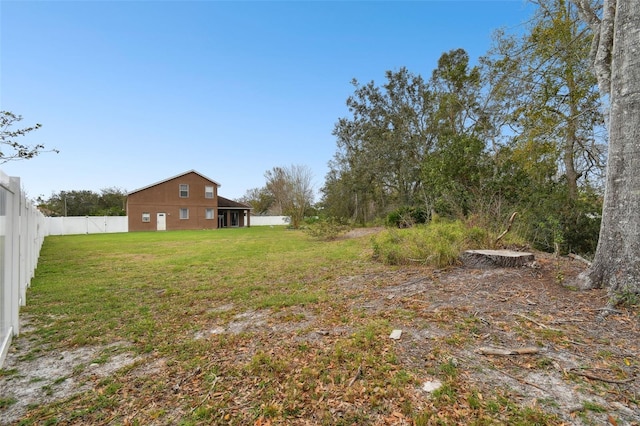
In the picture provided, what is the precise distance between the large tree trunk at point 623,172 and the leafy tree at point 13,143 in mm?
10652

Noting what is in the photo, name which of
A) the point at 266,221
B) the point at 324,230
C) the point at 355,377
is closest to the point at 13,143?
the point at 355,377

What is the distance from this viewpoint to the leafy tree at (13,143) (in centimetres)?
675

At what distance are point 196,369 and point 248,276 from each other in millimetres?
3919

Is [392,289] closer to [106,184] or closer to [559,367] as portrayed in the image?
[559,367]

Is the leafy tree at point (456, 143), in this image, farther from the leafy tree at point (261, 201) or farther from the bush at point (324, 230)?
the leafy tree at point (261, 201)

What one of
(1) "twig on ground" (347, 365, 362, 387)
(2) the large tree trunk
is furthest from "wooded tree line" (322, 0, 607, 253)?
(1) "twig on ground" (347, 365, 362, 387)

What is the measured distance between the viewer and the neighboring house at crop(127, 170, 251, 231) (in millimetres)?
26031

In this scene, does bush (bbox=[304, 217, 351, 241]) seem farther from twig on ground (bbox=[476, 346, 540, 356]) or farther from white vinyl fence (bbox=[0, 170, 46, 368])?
twig on ground (bbox=[476, 346, 540, 356])

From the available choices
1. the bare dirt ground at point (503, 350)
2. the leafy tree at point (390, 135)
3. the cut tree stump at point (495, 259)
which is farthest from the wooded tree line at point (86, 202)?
the cut tree stump at point (495, 259)

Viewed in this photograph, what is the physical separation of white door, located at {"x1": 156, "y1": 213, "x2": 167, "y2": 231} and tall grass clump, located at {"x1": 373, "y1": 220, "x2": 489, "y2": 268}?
25.0 metres

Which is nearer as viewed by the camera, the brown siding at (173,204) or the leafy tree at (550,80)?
the leafy tree at (550,80)

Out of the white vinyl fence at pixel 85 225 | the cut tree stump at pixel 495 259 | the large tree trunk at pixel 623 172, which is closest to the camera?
the large tree trunk at pixel 623 172

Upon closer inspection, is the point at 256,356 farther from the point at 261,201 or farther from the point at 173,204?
the point at 261,201

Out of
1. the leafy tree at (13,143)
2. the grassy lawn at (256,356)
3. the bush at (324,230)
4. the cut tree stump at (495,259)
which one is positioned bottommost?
the grassy lawn at (256,356)
